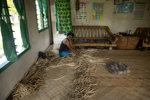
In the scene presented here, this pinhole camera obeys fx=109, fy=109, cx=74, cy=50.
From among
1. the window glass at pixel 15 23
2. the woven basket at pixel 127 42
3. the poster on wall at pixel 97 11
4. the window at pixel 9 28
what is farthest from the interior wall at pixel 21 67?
the woven basket at pixel 127 42

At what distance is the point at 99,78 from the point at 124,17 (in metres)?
3.69

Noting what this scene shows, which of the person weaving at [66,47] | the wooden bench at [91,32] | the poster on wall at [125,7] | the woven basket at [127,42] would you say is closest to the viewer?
the person weaving at [66,47]

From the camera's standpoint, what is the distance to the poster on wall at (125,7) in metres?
4.86

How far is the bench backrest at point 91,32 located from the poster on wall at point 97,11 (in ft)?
1.52

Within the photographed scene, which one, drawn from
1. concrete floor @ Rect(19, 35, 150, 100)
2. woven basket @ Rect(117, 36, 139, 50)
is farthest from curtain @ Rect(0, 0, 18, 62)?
woven basket @ Rect(117, 36, 139, 50)

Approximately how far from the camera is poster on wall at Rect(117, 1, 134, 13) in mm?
4859

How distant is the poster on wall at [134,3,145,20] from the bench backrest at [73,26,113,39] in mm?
1472

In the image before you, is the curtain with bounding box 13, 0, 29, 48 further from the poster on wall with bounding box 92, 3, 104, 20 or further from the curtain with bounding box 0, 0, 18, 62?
the poster on wall with bounding box 92, 3, 104, 20

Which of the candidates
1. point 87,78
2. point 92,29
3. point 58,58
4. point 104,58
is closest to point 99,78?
point 87,78

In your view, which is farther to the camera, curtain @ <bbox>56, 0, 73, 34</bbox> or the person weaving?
curtain @ <bbox>56, 0, 73, 34</bbox>

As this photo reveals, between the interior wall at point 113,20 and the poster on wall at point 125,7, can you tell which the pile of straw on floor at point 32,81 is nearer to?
the interior wall at point 113,20

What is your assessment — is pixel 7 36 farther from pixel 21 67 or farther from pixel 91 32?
pixel 91 32

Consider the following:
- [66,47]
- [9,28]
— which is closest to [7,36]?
[9,28]

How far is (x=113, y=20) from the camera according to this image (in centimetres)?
515
